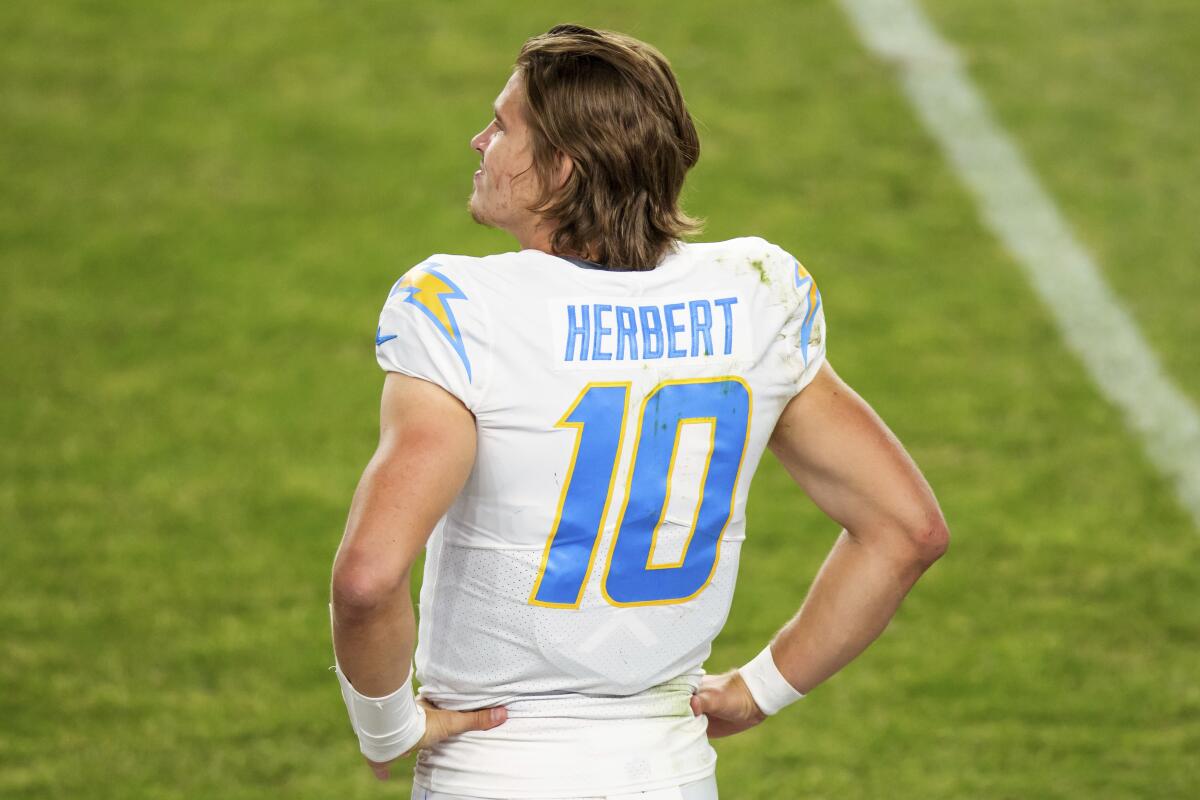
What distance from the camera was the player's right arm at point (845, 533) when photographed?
227 centimetres

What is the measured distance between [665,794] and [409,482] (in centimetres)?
53

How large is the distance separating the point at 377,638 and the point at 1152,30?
7.02m

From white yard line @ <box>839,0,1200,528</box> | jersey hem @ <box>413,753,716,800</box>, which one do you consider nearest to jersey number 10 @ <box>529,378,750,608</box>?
jersey hem @ <box>413,753,716,800</box>

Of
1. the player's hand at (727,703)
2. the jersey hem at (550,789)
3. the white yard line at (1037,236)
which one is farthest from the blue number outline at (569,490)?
the white yard line at (1037,236)

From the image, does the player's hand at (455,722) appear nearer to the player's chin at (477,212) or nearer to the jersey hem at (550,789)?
the jersey hem at (550,789)

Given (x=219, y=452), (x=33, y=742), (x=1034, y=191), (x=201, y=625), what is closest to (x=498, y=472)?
(x=33, y=742)

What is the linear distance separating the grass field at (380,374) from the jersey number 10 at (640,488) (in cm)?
214

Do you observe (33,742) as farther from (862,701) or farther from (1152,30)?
(1152,30)

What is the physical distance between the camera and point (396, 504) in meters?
1.92

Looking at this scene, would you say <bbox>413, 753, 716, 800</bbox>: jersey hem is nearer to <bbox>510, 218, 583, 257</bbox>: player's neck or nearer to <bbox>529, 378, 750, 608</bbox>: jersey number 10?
<bbox>529, 378, 750, 608</bbox>: jersey number 10

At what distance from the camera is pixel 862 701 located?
4480 mm

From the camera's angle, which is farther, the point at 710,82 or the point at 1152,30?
the point at 1152,30

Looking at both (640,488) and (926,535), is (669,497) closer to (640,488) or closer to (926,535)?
(640,488)

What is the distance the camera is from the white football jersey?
6.55 feet
